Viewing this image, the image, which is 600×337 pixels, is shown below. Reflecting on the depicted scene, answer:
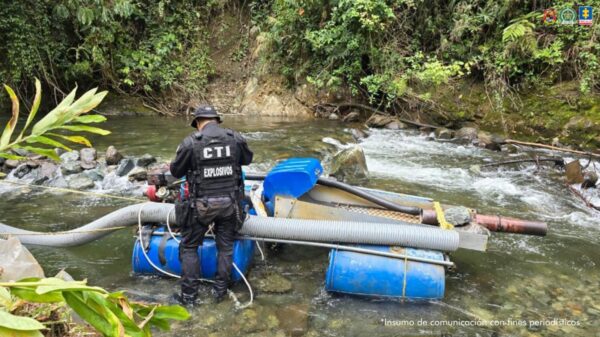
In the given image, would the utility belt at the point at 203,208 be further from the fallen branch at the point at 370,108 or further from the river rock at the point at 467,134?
the fallen branch at the point at 370,108

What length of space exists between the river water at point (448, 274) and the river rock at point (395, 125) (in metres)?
4.08

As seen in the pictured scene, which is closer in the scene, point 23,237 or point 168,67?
point 23,237

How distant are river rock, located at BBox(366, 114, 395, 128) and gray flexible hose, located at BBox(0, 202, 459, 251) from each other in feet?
27.8

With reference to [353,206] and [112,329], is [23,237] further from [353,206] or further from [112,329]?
[112,329]

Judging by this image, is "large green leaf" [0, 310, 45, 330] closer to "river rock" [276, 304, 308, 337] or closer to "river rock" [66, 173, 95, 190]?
"river rock" [276, 304, 308, 337]

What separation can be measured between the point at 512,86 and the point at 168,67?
10511 millimetres

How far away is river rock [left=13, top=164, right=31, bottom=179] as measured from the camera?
7.55m

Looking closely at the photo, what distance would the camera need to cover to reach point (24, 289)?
112 centimetres

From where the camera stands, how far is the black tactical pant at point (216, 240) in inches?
150

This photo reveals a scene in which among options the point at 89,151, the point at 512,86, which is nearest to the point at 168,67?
the point at 89,151

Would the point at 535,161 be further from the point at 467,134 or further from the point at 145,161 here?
the point at 145,161

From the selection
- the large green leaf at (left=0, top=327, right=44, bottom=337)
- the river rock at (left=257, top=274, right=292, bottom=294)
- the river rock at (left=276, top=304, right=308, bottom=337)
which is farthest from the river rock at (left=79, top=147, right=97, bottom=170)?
the large green leaf at (left=0, top=327, right=44, bottom=337)

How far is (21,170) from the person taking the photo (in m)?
7.63

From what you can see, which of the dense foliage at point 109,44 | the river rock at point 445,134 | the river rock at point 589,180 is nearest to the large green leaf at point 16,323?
the river rock at point 589,180
